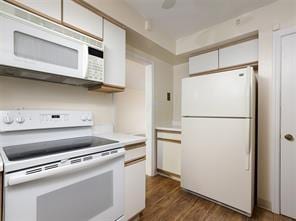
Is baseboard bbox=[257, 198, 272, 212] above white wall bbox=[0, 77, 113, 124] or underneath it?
underneath

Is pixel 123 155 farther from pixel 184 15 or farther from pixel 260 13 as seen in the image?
pixel 260 13

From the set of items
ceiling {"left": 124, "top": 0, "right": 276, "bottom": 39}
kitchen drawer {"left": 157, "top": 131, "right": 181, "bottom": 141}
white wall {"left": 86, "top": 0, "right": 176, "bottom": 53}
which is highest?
ceiling {"left": 124, "top": 0, "right": 276, "bottom": 39}

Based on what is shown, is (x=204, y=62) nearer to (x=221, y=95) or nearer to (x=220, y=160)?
(x=221, y=95)

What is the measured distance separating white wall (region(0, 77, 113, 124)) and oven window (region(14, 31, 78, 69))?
360 millimetres

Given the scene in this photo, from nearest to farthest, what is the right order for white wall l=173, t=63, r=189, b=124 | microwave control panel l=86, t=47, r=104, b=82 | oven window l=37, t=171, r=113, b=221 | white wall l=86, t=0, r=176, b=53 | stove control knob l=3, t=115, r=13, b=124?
oven window l=37, t=171, r=113, b=221 < stove control knob l=3, t=115, r=13, b=124 < microwave control panel l=86, t=47, r=104, b=82 < white wall l=86, t=0, r=176, b=53 < white wall l=173, t=63, r=189, b=124

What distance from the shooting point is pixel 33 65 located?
106 centimetres

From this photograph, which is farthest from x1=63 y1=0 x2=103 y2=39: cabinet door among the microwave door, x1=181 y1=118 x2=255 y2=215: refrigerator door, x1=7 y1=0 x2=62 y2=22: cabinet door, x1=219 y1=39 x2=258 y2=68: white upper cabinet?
x1=219 y1=39 x2=258 y2=68: white upper cabinet

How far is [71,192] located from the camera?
1.02 meters

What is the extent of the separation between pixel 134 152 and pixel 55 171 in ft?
2.41

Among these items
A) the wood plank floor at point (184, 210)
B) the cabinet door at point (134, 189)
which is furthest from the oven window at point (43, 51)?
the wood plank floor at point (184, 210)

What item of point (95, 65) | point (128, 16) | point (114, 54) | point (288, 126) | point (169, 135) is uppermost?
point (128, 16)

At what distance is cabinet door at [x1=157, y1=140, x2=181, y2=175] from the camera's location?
2.51 metres

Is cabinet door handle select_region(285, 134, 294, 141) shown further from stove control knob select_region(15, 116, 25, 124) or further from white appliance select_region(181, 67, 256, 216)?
stove control knob select_region(15, 116, 25, 124)

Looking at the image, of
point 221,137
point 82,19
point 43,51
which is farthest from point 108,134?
point 221,137
